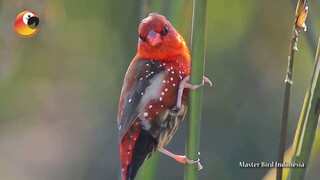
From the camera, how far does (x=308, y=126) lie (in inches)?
50.6

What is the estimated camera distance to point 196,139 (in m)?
1.28

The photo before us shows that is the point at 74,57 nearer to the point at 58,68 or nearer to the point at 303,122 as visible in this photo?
the point at 58,68

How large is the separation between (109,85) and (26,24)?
29cm

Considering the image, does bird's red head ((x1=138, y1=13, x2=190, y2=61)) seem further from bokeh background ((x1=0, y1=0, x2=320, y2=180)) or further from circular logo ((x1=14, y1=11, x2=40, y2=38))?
circular logo ((x1=14, y1=11, x2=40, y2=38))

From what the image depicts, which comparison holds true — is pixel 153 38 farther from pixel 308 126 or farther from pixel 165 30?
pixel 308 126

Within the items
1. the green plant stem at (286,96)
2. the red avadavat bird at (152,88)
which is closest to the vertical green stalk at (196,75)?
the red avadavat bird at (152,88)

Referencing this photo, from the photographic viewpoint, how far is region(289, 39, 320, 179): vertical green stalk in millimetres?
1287

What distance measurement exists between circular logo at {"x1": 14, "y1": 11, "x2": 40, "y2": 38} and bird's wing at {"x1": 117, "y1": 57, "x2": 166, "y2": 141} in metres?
0.30

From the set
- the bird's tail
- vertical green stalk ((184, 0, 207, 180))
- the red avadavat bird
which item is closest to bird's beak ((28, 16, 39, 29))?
the red avadavat bird

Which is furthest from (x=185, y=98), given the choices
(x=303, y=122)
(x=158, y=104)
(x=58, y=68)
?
(x=58, y=68)

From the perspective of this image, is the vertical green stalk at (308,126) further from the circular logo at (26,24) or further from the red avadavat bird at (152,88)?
the circular logo at (26,24)

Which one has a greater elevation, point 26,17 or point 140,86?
point 26,17

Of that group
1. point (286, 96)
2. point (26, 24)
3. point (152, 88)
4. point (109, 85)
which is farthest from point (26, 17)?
point (286, 96)

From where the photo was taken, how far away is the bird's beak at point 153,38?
1.48 meters
